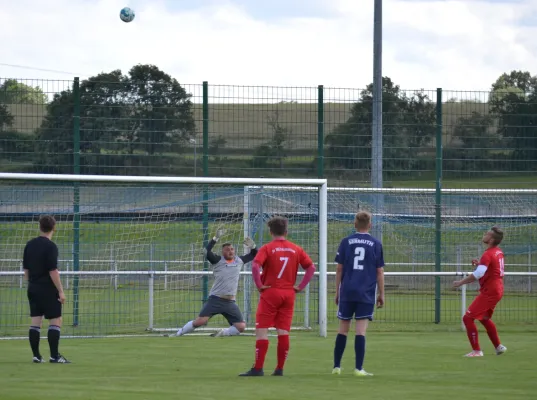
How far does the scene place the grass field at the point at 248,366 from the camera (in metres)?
8.86

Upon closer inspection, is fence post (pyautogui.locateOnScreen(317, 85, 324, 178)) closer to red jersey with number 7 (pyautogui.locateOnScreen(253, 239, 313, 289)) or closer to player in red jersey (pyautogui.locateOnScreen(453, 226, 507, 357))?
player in red jersey (pyautogui.locateOnScreen(453, 226, 507, 357))

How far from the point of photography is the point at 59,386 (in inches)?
365

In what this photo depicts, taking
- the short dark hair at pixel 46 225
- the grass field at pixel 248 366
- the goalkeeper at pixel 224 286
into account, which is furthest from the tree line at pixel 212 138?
the short dark hair at pixel 46 225

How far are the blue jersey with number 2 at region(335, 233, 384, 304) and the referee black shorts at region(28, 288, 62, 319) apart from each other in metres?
3.51

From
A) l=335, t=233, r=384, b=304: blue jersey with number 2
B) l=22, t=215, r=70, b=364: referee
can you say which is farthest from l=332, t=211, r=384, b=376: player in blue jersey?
l=22, t=215, r=70, b=364: referee

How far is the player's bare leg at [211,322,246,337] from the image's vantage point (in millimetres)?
14781

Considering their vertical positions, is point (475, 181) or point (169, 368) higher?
point (475, 181)

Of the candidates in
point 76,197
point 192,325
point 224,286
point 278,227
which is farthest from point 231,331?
point 278,227

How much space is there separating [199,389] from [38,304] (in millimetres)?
3106

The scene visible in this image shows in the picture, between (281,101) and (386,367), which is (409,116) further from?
(386,367)

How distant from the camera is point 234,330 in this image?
49.1 ft

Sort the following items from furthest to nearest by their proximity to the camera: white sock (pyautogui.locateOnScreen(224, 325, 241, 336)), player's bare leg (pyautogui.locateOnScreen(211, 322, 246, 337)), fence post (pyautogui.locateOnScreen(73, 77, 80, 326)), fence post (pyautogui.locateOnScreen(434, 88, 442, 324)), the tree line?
1. fence post (pyautogui.locateOnScreen(434, 88, 442, 324))
2. the tree line
3. fence post (pyautogui.locateOnScreen(73, 77, 80, 326))
4. white sock (pyautogui.locateOnScreen(224, 325, 241, 336))
5. player's bare leg (pyautogui.locateOnScreen(211, 322, 246, 337))

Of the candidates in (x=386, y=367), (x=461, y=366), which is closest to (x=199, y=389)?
(x=386, y=367)

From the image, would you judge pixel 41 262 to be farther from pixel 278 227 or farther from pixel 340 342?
pixel 340 342
